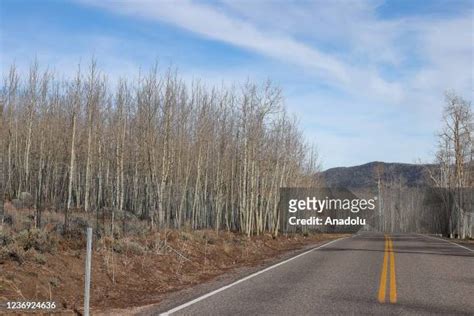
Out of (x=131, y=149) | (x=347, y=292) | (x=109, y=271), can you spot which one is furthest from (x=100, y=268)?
(x=131, y=149)

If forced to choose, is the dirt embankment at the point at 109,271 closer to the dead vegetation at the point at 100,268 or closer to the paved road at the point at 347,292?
the dead vegetation at the point at 100,268

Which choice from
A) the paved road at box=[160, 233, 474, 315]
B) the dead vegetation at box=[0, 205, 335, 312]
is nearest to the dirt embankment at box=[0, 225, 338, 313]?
the dead vegetation at box=[0, 205, 335, 312]

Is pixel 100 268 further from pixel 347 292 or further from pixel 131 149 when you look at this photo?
pixel 131 149

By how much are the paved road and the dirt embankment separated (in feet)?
5.42

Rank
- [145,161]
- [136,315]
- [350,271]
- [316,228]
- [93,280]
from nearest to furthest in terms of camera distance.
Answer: [136,315] → [93,280] → [350,271] → [145,161] → [316,228]

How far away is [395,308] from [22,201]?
23.6m

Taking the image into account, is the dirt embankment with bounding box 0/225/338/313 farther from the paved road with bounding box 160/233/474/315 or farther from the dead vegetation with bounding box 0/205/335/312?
the paved road with bounding box 160/233/474/315

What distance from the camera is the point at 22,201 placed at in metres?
26.6

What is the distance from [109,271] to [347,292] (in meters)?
5.49

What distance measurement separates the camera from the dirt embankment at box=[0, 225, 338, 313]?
28.5ft

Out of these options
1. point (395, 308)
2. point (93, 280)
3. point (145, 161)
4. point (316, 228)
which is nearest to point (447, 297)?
point (395, 308)

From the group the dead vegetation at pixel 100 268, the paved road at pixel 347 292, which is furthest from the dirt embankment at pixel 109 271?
the paved road at pixel 347 292

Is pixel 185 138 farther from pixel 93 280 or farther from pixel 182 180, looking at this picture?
pixel 93 280

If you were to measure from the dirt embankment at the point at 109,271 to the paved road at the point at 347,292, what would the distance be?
1.65 meters
